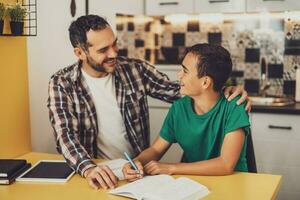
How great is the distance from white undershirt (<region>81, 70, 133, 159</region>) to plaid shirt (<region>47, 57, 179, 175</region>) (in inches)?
1.0

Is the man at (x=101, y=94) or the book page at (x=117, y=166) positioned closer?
the book page at (x=117, y=166)

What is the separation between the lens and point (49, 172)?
1937 millimetres

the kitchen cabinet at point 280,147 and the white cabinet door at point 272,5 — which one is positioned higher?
the white cabinet door at point 272,5

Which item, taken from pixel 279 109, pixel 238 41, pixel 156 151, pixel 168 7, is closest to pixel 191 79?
pixel 156 151

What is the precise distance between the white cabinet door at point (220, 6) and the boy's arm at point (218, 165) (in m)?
1.76

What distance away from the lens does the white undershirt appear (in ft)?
7.52

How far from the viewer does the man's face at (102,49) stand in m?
2.19

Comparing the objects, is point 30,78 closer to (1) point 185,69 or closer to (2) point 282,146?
(1) point 185,69

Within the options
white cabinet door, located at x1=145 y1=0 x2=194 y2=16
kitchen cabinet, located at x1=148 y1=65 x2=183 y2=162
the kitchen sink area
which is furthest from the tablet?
white cabinet door, located at x1=145 y1=0 x2=194 y2=16

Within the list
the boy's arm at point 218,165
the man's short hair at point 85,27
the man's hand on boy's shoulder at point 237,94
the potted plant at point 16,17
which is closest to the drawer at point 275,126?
the man's hand on boy's shoulder at point 237,94

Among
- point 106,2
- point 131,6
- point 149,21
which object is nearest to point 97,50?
point 106,2

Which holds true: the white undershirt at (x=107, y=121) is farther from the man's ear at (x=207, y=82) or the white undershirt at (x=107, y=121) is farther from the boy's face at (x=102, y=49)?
the man's ear at (x=207, y=82)

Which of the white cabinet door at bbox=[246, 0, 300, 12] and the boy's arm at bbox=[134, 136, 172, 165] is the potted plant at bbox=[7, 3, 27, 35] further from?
the white cabinet door at bbox=[246, 0, 300, 12]

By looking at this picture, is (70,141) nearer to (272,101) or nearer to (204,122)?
(204,122)
